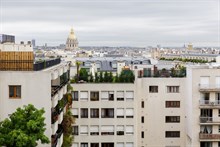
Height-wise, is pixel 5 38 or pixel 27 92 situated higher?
pixel 5 38

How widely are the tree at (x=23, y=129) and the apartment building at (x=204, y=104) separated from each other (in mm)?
29471

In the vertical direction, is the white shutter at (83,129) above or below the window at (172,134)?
above

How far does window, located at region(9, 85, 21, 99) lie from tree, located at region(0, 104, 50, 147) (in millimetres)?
4757

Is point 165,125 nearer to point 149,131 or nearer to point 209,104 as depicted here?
point 149,131

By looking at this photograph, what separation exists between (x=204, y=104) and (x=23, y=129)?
1213 inches

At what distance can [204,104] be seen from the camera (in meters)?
56.1

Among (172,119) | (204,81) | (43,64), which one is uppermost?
(43,64)

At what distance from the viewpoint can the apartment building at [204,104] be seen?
56.2m

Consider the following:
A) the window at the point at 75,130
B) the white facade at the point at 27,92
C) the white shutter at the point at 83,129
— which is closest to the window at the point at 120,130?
the white shutter at the point at 83,129

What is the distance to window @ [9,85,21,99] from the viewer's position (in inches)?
1380

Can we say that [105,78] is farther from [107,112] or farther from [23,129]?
[23,129]

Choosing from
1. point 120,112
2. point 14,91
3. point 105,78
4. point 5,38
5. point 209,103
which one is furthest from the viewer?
point 105,78

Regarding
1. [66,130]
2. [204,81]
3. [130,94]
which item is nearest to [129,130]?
[130,94]

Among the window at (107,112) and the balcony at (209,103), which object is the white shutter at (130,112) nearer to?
the window at (107,112)
